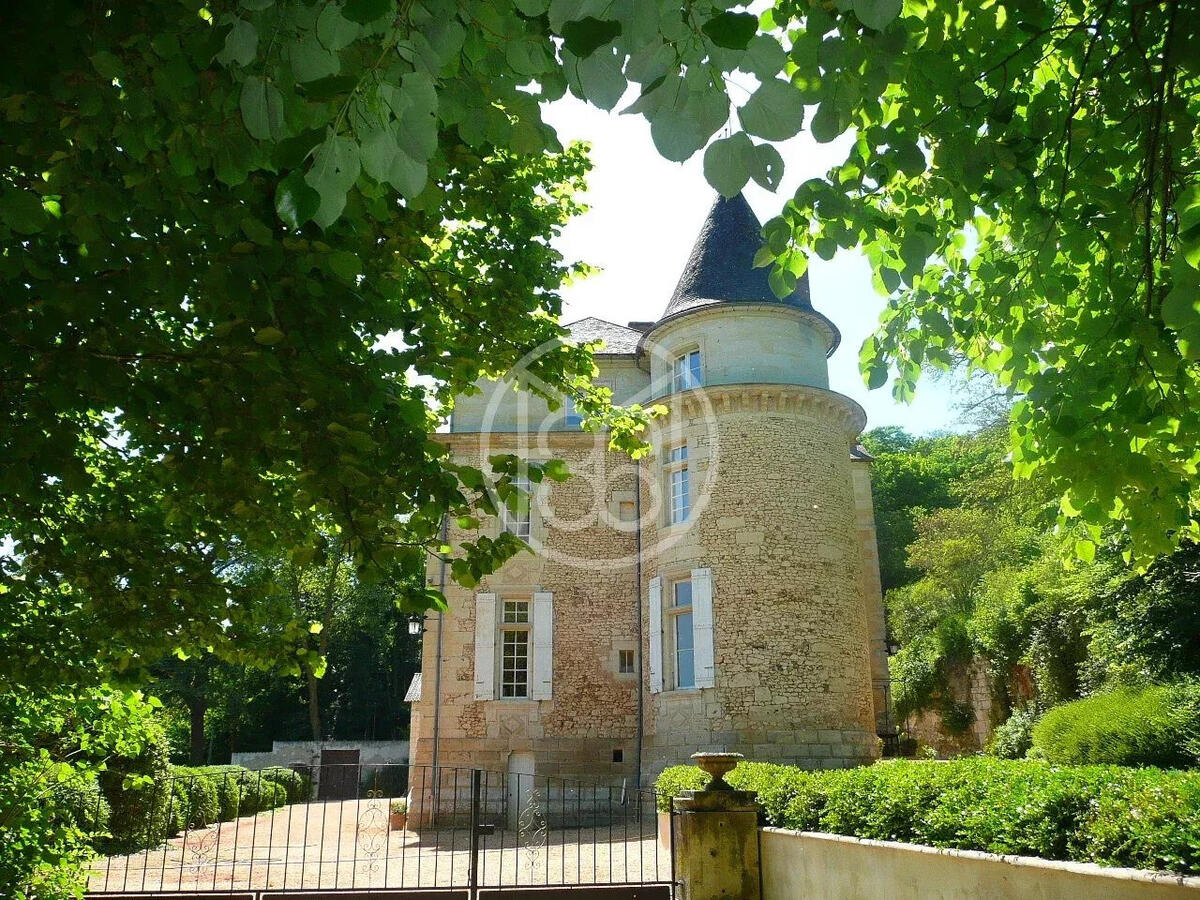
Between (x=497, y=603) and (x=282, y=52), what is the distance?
16.3 metres

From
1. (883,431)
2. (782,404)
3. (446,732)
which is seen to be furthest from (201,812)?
(883,431)

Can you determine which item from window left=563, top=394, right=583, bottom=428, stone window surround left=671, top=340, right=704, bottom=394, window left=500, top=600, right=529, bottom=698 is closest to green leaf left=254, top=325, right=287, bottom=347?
stone window surround left=671, top=340, right=704, bottom=394

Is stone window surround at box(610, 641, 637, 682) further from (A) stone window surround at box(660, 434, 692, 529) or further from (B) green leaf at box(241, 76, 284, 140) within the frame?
(B) green leaf at box(241, 76, 284, 140)

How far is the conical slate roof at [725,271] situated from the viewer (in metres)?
17.6

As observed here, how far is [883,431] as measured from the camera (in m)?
A: 47.7

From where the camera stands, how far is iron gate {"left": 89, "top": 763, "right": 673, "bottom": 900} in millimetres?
8344

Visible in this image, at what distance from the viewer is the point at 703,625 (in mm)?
15820

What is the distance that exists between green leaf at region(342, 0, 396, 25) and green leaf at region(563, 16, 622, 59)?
347mm

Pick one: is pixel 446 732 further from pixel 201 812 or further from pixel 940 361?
pixel 940 361

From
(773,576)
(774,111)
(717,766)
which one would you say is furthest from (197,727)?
(774,111)

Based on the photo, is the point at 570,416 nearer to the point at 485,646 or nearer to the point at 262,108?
the point at 485,646

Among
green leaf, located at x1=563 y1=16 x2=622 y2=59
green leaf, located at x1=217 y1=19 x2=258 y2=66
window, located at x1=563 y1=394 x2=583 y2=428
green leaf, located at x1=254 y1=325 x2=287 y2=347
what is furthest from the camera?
window, located at x1=563 y1=394 x2=583 y2=428

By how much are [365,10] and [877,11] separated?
3.13 feet

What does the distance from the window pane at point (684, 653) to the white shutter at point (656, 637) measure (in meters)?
0.34
